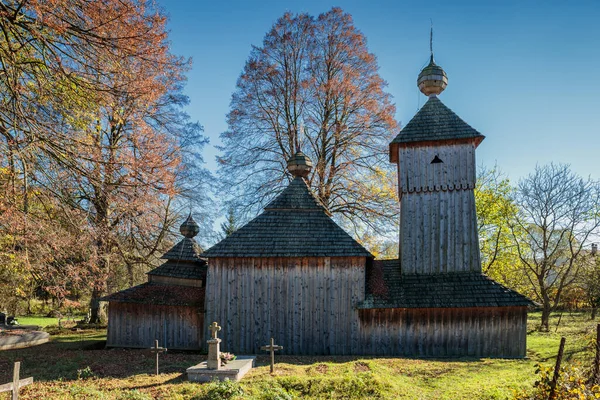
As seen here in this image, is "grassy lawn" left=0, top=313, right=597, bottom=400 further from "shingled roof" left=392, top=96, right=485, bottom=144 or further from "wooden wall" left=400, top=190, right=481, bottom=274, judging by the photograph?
"shingled roof" left=392, top=96, right=485, bottom=144

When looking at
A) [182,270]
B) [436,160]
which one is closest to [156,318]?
[182,270]

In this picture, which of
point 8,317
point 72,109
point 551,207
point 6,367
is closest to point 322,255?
point 72,109

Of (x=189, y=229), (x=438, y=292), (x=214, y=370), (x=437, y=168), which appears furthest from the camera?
(x=189, y=229)

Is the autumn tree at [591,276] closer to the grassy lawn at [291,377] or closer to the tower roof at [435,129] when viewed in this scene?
the grassy lawn at [291,377]

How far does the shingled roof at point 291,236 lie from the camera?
47.1 ft

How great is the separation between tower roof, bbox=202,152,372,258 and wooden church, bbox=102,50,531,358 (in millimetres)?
37

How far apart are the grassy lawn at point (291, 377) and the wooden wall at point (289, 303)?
102 cm

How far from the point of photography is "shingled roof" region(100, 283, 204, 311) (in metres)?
15.4

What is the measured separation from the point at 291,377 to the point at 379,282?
611cm

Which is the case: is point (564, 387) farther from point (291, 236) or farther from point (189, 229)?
point (189, 229)

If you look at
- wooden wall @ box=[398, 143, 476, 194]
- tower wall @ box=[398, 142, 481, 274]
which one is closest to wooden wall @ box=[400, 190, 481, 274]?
tower wall @ box=[398, 142, 481, 274]

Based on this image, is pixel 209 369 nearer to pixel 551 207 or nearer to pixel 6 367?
pixel 6 367

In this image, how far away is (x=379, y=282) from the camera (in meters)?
14.8

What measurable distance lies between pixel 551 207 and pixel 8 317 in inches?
1181
